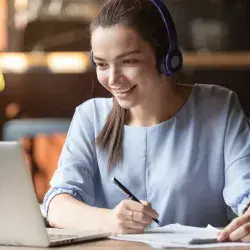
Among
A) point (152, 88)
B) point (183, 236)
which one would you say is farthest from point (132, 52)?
point (183, 236)

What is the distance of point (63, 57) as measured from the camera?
3314 millimetres

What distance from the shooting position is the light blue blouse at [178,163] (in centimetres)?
173

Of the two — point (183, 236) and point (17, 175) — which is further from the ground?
point (17, 175)

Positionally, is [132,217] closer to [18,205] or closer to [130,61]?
[18,205]

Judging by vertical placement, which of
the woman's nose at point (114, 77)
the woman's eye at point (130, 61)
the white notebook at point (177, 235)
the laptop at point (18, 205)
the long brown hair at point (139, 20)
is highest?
the long brown hair at point (139, 20)

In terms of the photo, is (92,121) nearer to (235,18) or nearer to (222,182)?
(222,182)

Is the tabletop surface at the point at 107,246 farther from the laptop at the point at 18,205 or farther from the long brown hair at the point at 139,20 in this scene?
the long brown hair at the point at 139,20

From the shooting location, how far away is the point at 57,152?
314cm

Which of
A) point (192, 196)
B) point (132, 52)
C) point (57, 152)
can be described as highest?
point (132, 52)

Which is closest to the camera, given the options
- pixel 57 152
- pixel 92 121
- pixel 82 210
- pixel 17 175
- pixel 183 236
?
pixel 17 175

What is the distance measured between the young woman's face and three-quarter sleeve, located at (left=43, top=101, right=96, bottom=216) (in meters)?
0.19

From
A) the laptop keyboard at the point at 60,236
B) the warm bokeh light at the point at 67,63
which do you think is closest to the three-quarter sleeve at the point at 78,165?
the laptop keyboard at the point at 60,236

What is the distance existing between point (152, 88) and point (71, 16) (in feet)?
5.42

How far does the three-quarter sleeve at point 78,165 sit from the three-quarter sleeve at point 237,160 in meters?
0.33
